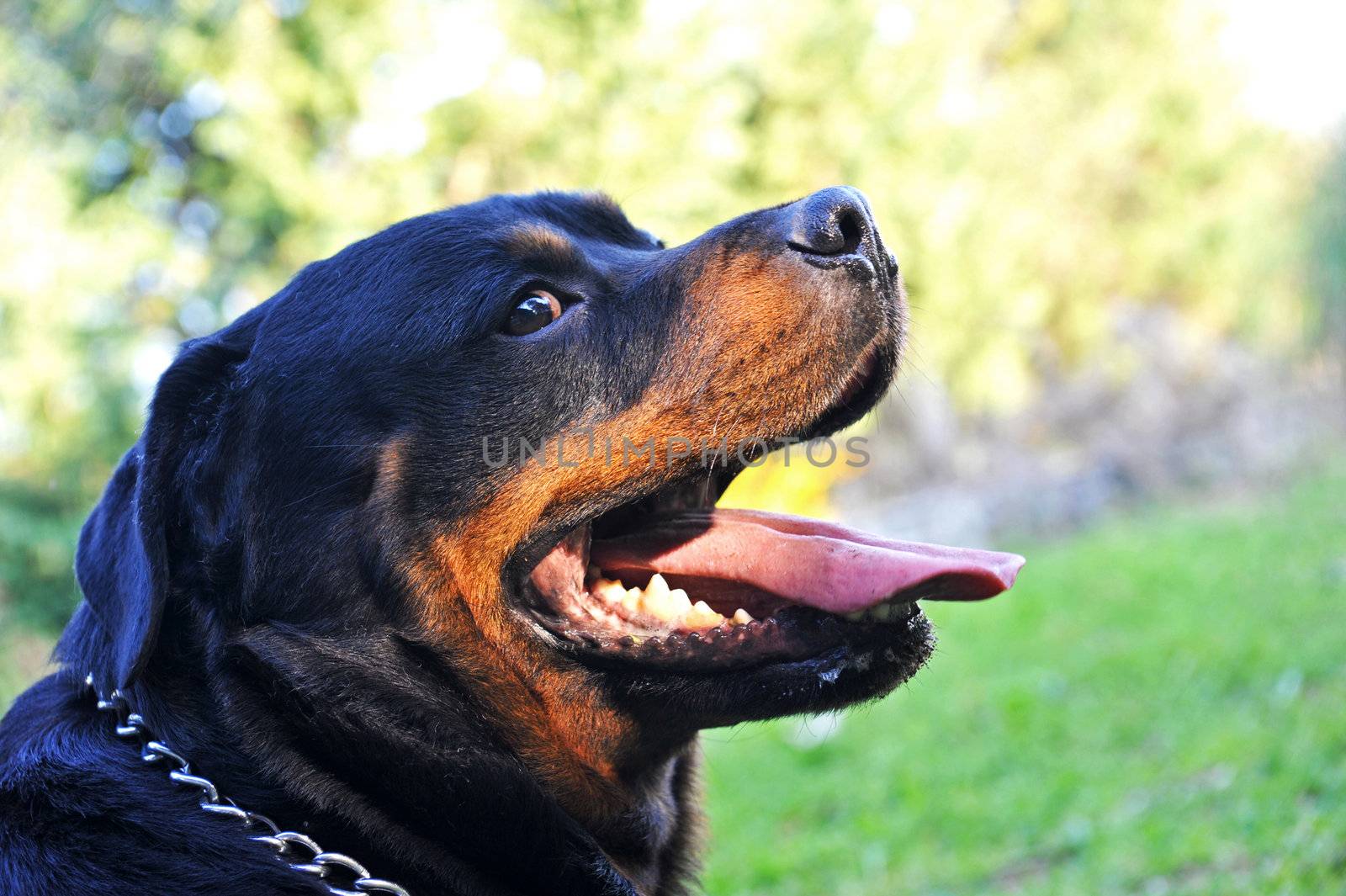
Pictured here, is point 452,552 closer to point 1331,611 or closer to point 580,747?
point 580,747

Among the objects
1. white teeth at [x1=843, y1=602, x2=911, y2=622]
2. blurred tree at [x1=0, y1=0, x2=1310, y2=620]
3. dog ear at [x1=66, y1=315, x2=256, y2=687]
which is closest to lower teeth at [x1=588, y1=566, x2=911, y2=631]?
white teeth at [x1=843, y1=602, x2=911, y2=622]

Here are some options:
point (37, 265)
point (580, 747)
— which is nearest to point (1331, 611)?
point (580, 747)

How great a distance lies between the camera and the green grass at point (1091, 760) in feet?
13.1

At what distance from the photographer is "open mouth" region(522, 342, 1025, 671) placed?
227cm

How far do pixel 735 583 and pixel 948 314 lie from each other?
14.7 metres

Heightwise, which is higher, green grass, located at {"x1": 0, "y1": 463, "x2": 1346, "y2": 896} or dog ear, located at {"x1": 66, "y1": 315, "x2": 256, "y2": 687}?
green grass, located at {"x1": 0, "y1": 463, "x2": 1346, "y2": 896}

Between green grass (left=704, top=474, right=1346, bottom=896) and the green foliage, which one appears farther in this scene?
the green foliage

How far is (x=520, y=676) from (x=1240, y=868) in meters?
2.67

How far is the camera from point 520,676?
2320 millimetres

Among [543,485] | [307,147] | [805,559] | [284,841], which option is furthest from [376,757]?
[307,147]

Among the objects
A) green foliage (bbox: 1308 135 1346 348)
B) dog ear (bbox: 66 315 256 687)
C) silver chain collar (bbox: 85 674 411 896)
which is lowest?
silver chain collar (bbox: 85 674 411 896)

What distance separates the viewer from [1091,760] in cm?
557

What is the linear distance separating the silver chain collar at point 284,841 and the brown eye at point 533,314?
1.13 meters

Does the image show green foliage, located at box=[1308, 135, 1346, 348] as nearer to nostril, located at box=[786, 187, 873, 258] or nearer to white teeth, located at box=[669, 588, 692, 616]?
nostril, located at box=[786, 187, 873, 258]
